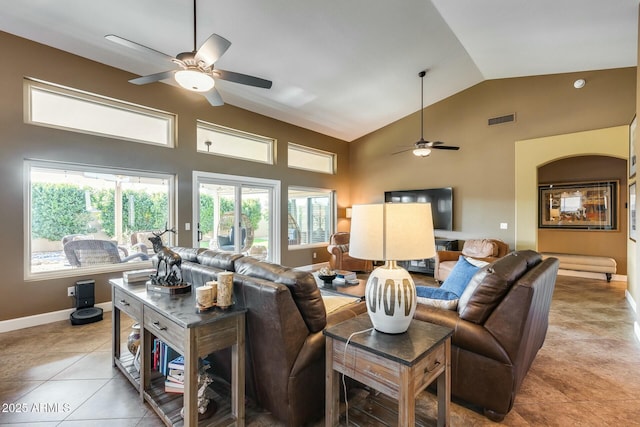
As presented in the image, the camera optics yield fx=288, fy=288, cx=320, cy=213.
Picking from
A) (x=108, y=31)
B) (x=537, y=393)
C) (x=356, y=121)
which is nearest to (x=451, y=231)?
(x=356, y=121)

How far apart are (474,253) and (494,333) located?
3.94 m

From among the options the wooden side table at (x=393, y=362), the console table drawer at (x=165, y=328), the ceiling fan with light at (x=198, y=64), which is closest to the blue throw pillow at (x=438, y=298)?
the wooden side table at (x=393, y=362)

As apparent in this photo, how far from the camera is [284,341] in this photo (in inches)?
63.4

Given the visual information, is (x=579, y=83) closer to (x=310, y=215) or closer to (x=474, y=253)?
(x=474, y=253)

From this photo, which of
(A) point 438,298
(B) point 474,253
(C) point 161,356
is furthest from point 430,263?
(C) point 161,356

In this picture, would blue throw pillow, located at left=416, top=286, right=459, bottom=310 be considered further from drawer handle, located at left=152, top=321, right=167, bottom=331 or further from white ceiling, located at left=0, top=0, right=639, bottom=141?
white ceiling, located at left=0, top=0, right=639, bottom=141

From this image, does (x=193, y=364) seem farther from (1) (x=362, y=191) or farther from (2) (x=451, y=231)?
(1) (x=362, y=191)

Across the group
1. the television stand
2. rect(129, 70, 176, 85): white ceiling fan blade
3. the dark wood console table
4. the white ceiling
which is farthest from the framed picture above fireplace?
rect(129, 70, 176, 85): white ceiling fan blade

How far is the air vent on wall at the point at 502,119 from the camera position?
5535 mm

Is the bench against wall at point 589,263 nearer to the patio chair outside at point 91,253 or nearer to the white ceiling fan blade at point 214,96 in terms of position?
the white ceiling fan blade at point 214,96

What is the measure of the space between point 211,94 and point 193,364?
9.15ft

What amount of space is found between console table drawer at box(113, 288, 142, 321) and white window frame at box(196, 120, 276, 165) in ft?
10.1

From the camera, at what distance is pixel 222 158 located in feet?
17.1

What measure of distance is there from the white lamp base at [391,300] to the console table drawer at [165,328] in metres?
1.05
